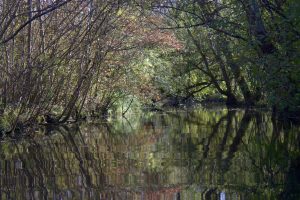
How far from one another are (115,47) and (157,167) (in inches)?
547

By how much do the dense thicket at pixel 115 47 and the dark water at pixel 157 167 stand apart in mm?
1697

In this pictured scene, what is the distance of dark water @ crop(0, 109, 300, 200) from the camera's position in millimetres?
7914

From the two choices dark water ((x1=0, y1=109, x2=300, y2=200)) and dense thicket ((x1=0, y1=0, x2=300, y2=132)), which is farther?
dense thicket ((x1=0, y1=0, x2=300, y2=132))

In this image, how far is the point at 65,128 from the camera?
852 inches

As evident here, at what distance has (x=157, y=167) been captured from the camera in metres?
10.4

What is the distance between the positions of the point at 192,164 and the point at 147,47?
645 inches

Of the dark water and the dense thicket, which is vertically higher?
the dense thicket

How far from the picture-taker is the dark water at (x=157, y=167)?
7.91 metres

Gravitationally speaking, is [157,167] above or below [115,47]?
below

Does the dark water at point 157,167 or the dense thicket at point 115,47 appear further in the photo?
the dense thicket at point 115,47

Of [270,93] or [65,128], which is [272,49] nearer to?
[270,93]

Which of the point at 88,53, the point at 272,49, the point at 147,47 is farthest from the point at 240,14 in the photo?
the point at 147,47

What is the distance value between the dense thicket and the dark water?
1.70m

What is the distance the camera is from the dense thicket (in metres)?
13.0
